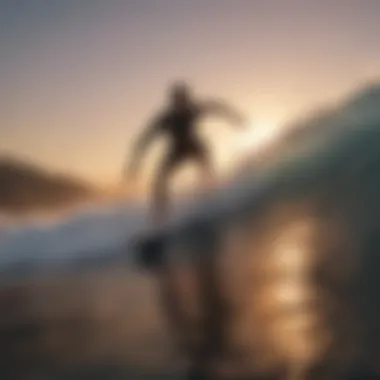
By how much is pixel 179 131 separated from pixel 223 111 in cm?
6

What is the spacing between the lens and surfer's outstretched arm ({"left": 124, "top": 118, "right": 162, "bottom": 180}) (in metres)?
1.06

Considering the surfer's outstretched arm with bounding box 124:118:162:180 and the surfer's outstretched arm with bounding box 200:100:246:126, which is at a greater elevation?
the surfer's outstretched arm with bounding box 200:100:246:126

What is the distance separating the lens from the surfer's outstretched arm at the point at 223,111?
1.06m

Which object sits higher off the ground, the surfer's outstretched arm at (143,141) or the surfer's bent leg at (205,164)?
the surfer's outstretched arm at (143,141)

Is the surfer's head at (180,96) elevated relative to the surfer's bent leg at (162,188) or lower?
elevated

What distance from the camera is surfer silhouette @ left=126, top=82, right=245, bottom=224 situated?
1.06 meters

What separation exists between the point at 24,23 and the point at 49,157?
7.4 inches

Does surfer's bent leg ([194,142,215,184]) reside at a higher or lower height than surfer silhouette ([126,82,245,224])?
lower

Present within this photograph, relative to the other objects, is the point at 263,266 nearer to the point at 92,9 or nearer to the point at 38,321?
the point at 38,321

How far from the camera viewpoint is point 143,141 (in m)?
1.06

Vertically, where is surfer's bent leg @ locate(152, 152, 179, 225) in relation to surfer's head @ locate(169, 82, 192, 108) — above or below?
below

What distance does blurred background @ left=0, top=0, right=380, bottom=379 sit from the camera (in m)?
1.04

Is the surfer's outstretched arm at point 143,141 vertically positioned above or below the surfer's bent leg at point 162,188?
above

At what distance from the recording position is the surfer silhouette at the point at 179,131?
3.47 feet
